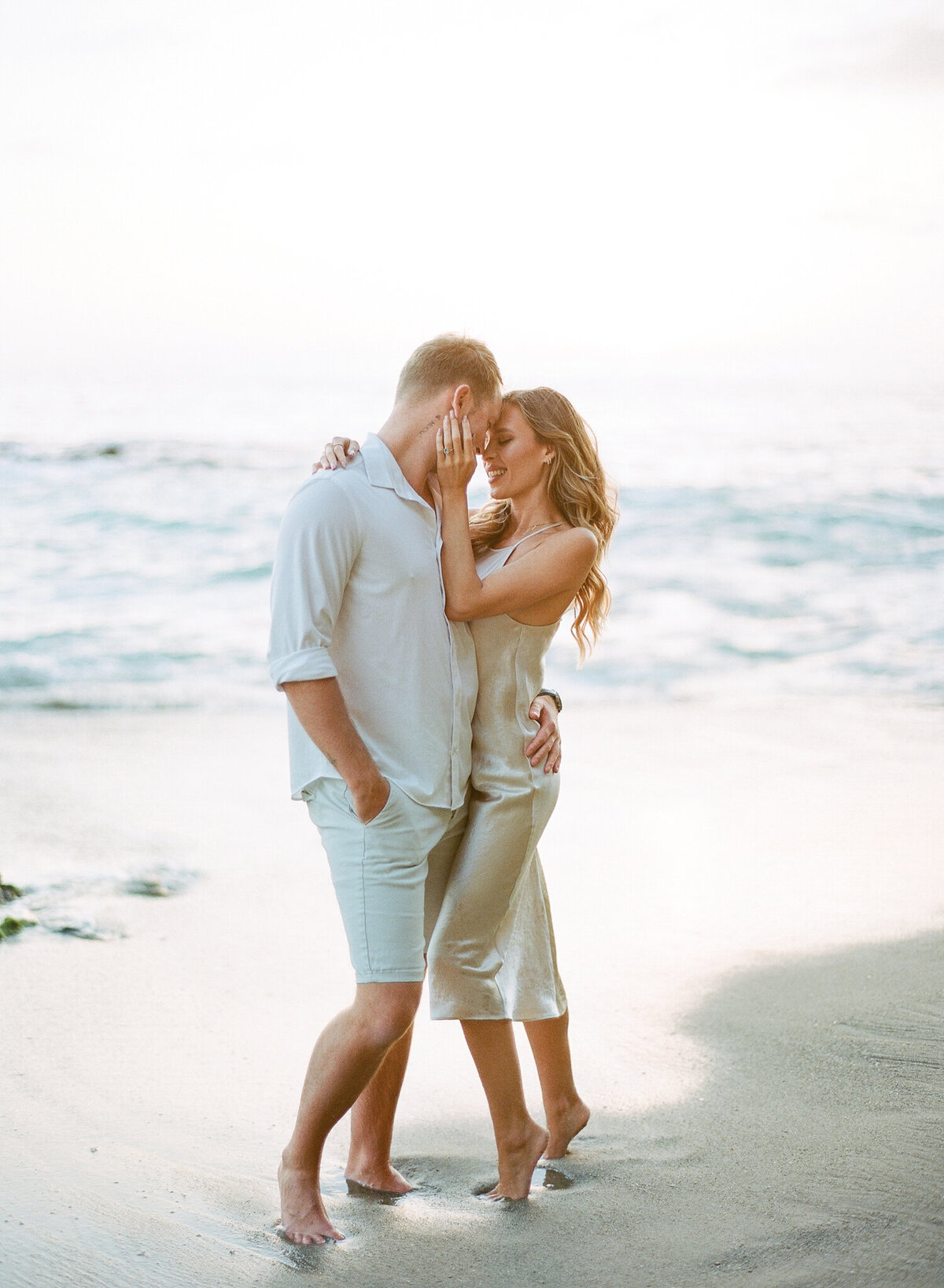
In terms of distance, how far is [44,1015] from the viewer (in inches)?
158

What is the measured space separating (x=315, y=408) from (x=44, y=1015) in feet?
67.0

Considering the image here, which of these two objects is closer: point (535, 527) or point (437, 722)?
point (437, 722)

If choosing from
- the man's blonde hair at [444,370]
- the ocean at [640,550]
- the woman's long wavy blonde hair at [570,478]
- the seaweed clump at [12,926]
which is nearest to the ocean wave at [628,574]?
the ocean at [640,550]

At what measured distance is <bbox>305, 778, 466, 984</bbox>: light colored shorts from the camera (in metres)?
2.90

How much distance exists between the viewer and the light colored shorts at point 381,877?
9.51ft

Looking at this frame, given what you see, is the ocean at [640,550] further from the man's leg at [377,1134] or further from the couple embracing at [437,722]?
the man's leg at [377,1134]

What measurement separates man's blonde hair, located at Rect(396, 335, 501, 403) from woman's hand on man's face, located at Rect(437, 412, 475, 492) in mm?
101

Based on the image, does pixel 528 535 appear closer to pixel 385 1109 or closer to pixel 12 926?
pixel 385 1109

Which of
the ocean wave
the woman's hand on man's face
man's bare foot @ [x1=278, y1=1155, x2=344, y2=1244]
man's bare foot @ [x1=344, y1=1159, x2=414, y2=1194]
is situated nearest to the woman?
the woman's hand on man's face

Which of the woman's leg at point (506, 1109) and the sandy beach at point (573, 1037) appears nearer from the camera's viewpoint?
the sandy beach at point (573, 1037)

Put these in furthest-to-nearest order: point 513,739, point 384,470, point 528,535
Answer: point 528,535, point 513,739, point 384,470

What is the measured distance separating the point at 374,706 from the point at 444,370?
83cm

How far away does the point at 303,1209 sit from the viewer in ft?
9.43

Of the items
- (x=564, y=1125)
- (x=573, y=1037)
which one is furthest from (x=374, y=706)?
(x=573, y=1037)
